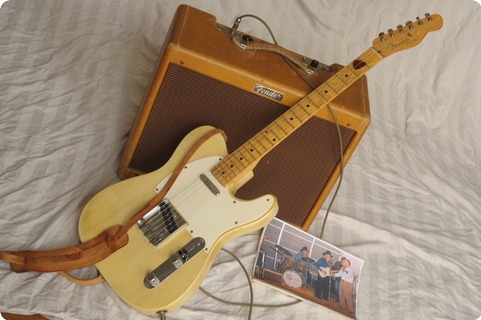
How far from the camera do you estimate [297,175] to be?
125 centimetres

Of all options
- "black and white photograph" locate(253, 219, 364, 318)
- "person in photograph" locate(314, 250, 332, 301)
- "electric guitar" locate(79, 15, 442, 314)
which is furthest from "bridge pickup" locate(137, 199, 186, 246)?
"person in photograph" locate(314, 250, 332, 301)

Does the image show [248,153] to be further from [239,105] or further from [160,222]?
[160,222]

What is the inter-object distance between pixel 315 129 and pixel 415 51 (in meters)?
0.82

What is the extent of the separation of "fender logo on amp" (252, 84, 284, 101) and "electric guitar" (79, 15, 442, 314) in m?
0.04

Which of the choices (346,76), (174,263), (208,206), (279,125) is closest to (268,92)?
(279,125)

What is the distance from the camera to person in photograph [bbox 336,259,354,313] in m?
1.24

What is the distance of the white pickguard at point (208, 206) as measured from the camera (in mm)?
1079

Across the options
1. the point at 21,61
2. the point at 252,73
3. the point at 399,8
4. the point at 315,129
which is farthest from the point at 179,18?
the point at 399,8

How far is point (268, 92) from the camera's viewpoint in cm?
112

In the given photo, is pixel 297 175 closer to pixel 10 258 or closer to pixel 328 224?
pixel 328 224

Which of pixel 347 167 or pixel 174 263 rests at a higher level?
pixel 174 263

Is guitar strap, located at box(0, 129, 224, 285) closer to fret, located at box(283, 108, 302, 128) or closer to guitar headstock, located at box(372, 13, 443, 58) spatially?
fret, located at box(283, 108, 302, 128)

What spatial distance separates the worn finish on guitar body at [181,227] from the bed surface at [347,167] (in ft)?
0.36

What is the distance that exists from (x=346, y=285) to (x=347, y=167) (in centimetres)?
43
